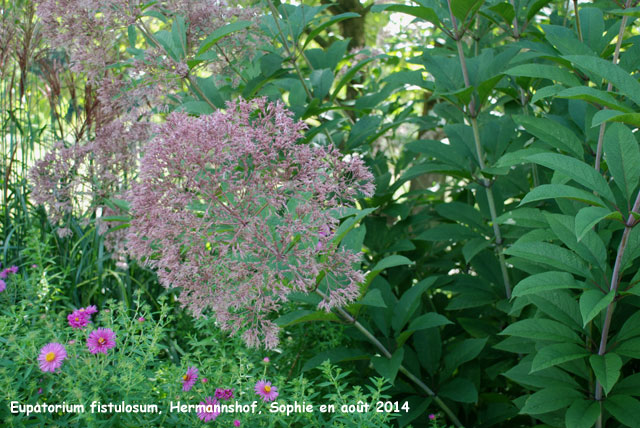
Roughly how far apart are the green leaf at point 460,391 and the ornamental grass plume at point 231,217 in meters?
0.79

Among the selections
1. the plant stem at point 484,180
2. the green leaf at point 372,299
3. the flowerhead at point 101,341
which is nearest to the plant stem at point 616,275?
the plant stem at point 484,180

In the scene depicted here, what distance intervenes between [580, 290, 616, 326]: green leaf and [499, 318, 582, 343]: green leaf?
21 cm

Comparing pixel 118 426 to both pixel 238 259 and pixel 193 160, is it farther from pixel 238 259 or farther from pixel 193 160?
pixel 193 160

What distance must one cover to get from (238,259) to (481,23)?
1926mm

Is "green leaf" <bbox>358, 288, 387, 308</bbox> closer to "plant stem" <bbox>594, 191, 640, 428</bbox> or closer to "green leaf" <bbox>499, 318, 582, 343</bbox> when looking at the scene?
"green leaf" <bbox>499, 318, 582, 343</bbox>

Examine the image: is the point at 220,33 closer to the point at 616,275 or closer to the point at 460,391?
the point at 616,275

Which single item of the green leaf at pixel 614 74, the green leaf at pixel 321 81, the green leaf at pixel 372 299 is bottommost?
the green leaf at pixel 372 299

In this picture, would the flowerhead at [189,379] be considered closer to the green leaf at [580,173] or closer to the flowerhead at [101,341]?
the flowerhead at [101,341]

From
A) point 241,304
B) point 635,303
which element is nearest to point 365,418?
point 241,304

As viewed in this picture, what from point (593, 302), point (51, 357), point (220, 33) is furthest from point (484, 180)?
point (51, 357)

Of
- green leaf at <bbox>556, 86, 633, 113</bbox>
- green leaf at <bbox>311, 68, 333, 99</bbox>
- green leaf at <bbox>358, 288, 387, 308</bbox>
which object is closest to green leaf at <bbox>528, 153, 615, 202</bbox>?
green leaf at <bbox>556, 86, 633, 113</bbox>

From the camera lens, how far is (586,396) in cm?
179

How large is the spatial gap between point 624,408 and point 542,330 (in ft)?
1.04

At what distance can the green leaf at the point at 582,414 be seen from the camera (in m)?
1.62
